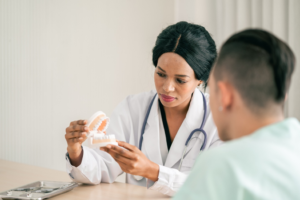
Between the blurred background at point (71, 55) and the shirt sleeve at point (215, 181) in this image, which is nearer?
the shirt sleeve at point (215, 181)

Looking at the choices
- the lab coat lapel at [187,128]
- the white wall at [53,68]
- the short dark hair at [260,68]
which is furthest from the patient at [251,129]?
the white wall at [53,68]

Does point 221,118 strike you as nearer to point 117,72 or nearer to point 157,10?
point 117,72

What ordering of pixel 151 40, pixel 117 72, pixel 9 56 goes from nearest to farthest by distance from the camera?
pixel 9 56 < pixel 117 72 < pixel 151 40

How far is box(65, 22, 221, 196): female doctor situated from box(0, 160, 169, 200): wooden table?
0.16ft

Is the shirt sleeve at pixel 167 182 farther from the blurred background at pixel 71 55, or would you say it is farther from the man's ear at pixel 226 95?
the blurred background at pixel 71 55

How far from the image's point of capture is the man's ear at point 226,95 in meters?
0.74

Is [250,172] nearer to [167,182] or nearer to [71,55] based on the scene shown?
[167,182]

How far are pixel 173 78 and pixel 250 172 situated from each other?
105 cm

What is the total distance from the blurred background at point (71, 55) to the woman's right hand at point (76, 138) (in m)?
0.87

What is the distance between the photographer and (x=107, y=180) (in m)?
1.51

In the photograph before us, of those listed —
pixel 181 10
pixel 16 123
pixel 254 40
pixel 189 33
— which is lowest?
pixel 16 123

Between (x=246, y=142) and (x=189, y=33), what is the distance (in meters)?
1.14

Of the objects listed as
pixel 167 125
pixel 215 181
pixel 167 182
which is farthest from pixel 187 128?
pixel 215 181

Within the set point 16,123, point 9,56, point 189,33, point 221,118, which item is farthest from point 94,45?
point 221,118
